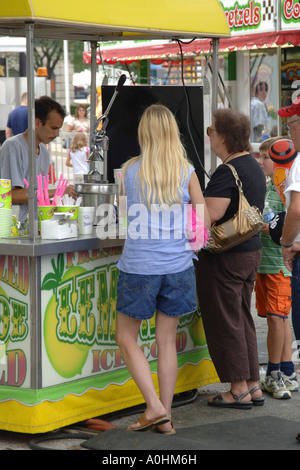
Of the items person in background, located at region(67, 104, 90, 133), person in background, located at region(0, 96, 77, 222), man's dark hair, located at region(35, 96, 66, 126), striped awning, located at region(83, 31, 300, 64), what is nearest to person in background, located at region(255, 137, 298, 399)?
person in background, located at region(0, 96, 77, 222)

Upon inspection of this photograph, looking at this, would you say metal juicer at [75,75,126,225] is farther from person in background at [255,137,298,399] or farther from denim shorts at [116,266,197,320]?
person in background at [255,137,298,399]

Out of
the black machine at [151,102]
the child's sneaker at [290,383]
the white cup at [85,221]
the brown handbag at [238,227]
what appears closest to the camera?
the white cup at [85,221]

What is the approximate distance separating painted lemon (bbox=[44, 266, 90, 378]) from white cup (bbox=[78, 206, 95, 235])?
24cm

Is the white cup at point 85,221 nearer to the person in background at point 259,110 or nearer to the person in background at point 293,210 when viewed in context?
the person in background at point 293,210

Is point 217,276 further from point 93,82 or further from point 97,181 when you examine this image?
point 93,82

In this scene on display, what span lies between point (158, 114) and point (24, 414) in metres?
1.75

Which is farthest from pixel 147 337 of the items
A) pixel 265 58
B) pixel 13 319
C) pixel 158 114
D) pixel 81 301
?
pixel 265 58

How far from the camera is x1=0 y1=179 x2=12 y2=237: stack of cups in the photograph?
4.51m

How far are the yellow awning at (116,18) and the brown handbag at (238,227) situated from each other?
97 cm

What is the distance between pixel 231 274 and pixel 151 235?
0.82m

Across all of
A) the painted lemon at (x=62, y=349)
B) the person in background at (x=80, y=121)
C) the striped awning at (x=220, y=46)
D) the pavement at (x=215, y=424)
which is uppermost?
the striped awning at (x=220, y=46)

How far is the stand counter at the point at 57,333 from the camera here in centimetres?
431

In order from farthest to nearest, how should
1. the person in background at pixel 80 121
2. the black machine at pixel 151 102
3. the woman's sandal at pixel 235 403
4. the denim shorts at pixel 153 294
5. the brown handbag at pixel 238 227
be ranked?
the person in background at pixel 80 121
the black machine at pixel 151 102
the woman's sandal at pixel 235 403
the brown handbag at pixel 238 227
the denim shorts at pixel 153 294

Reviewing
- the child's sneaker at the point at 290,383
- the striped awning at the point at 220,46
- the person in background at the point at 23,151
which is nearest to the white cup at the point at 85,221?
the person in background at the point at 23,151
